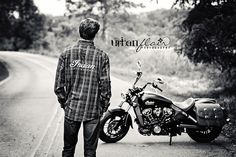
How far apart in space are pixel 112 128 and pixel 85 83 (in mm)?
2775

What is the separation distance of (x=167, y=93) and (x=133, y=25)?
1042 inches

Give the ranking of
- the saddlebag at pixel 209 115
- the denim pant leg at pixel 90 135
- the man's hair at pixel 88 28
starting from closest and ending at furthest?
the man's hair at pixel 88 28 < the denim pant leg at pixel 90 135 < the saddlebag at pixel 209 115

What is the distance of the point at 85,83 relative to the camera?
402cm

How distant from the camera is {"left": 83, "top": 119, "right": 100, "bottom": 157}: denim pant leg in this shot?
13.4 ft

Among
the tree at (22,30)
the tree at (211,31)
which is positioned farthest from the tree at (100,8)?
the tree at (211,31)

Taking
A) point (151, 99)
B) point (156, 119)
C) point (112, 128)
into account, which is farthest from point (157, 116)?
point (112, 128)

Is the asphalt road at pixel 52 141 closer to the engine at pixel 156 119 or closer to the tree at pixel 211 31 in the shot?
the engine at pixel 156 119

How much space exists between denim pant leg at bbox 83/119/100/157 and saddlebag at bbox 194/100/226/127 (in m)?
3.12

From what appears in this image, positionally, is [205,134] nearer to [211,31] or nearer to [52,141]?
[52,141]

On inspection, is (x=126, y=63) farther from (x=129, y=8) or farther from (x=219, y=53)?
(x=219, y=53)

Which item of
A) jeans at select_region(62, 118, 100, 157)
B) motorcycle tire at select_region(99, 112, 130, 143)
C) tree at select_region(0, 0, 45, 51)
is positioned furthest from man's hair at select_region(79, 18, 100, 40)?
tree at select_region(0, 0, 45, 51)

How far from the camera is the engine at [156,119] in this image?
21.7ft

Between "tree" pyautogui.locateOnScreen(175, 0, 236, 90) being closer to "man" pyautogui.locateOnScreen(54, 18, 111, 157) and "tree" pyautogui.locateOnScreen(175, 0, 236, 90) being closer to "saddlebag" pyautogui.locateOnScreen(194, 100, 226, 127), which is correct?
"saddlebag" pyautogui.locateOnScreen(194, 100, 226, 127)

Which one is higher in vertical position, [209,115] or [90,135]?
[90,135]
